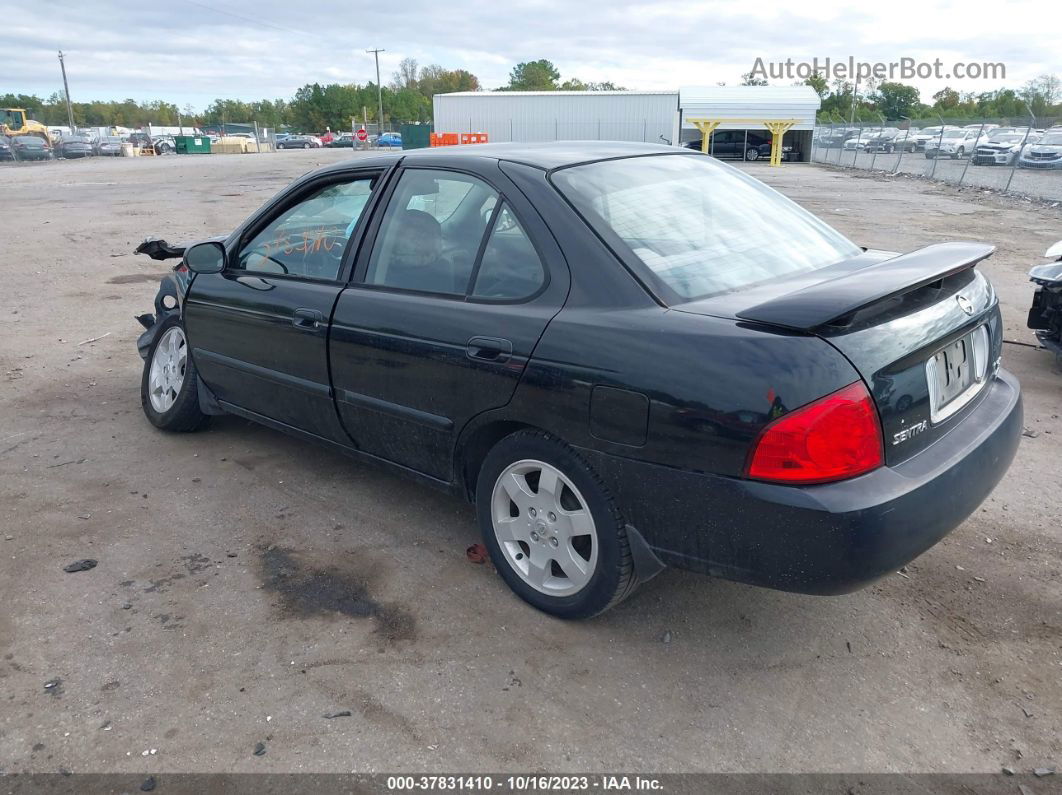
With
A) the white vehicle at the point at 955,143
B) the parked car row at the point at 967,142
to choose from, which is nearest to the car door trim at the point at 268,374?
the parked car row at the point at 967,142

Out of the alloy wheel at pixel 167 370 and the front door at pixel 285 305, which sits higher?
the front door at pixel 285 305

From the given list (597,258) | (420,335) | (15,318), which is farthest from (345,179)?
(15,318)

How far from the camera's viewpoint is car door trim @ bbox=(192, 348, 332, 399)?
147 inches

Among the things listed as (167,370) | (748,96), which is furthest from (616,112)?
(167,370)

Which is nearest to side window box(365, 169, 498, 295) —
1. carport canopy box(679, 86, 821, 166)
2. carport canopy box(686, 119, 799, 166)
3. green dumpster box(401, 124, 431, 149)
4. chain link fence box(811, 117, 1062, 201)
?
chain link fence box(811, 117, 1062, 201)

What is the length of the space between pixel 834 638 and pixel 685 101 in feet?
148

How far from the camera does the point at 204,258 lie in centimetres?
409

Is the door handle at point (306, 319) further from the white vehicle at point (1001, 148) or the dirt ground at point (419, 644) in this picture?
the white vehicle at point (1001, 148)

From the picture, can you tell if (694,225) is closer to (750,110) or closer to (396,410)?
(396,410)

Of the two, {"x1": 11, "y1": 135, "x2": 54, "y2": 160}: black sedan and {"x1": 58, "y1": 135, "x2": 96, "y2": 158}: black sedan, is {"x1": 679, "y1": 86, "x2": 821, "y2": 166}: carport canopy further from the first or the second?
{"x1": 11, "y1": 135, "x2": 54, "y2": 160}: black sedan

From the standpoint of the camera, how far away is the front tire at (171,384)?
15.6 ft

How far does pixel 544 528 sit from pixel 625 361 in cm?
75

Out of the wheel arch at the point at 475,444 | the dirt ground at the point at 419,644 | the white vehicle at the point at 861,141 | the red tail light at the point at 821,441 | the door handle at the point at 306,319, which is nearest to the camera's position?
the red tail light at the point at 821,441

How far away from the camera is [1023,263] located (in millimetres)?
10391
